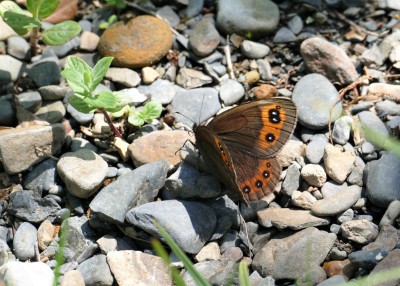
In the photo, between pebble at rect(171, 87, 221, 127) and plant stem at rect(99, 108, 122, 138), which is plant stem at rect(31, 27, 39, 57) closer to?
plant stem at rect(99, 108, 122, 138)

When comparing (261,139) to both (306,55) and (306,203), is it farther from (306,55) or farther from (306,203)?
(306,55)

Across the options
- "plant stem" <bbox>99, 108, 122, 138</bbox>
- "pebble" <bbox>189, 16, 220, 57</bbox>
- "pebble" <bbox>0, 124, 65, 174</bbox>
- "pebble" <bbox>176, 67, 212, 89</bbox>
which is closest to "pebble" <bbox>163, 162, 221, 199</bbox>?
"plant stem" <bbox>99, 108, 122, 138</bbox>

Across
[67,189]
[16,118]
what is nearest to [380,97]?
[67,189]

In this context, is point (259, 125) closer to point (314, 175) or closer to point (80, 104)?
point (314, 175)

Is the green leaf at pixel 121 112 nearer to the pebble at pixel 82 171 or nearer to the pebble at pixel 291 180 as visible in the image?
the pebble at pixel 82 171

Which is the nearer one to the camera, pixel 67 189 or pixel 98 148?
pixel 67 189

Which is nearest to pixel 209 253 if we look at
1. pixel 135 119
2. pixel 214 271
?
pixel 214 271
